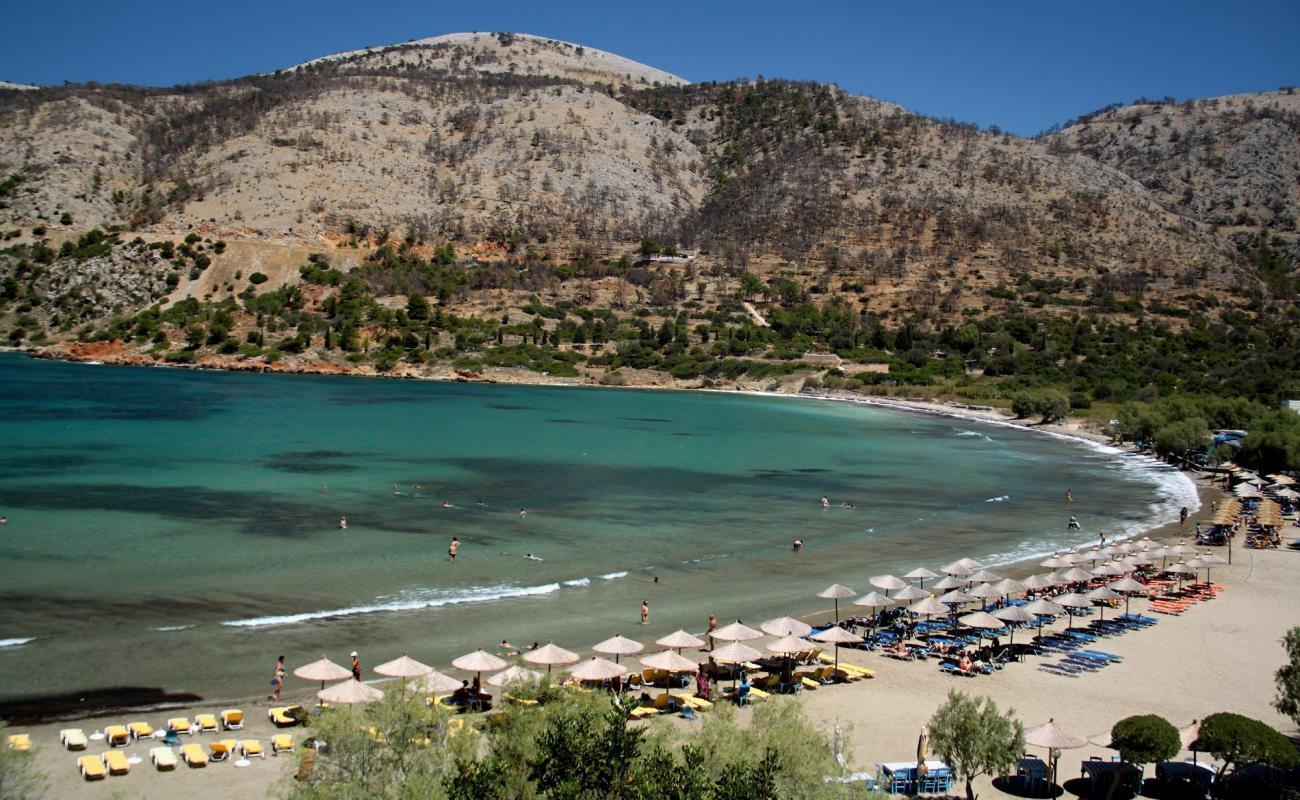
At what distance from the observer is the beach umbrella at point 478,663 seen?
830 inches

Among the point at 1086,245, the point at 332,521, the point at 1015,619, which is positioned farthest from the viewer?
the point at 1086,245

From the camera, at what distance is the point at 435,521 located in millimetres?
40781

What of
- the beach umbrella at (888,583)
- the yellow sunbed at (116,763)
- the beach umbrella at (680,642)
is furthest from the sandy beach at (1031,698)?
the beach umbrella at (888,583)

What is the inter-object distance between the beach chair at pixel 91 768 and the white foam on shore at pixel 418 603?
900cm

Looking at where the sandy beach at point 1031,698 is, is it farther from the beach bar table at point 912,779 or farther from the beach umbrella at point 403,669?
the beach umbrella at point 403,669

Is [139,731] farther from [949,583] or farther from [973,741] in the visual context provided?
[949,583]

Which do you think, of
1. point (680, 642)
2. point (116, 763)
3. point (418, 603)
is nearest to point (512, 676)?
point (680, 642)

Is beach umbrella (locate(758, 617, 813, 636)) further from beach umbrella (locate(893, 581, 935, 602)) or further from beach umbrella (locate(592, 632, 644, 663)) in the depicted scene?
beach umbrella (locate(893, 581, 935, 602))

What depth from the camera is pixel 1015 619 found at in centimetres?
2634

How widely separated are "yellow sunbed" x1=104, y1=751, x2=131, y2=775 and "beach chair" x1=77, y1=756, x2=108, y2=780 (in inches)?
3.8

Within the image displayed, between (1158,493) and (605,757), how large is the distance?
52.6m

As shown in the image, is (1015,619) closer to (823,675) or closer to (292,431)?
(823,675)

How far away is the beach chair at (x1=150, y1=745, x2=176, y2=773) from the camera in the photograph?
669 inches

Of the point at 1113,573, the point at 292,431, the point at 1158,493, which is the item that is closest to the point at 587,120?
the point at 292,431
